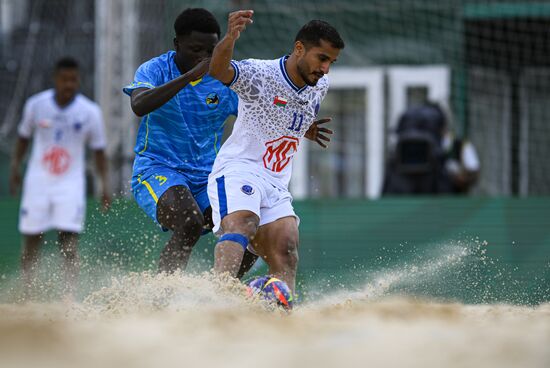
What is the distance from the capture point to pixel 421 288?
8.38 m

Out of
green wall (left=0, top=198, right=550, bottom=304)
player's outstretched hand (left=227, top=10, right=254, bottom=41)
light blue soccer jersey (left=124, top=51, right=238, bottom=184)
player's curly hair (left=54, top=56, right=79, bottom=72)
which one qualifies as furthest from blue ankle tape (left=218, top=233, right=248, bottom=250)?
player's curly hair (left=54, top=56, right=79, bottom=72)

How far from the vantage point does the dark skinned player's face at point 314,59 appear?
259 inches

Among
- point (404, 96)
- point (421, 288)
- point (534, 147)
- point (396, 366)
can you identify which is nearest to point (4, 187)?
point (404, 96)

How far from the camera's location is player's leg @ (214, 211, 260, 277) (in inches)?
253

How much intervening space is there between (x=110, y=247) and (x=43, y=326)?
4.33m

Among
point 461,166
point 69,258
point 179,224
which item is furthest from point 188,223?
point 461,166

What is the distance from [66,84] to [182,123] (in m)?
4.40

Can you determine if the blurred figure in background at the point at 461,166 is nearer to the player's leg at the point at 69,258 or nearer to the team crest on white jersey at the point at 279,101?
the player's leg at the point at 69,258

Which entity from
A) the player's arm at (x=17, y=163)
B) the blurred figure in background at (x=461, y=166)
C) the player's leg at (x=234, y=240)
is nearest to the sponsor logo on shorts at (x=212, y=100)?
the player's leg at (x=234, y=240)

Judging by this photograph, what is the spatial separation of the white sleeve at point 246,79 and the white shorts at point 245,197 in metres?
0.49

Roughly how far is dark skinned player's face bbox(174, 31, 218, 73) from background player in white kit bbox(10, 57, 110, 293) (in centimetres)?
428

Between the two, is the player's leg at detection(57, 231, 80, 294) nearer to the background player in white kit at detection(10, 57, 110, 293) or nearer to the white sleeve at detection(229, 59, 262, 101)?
the background player in white kit at detection(10, 57, 110, 293)

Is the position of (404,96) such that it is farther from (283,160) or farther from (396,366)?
(396,366)

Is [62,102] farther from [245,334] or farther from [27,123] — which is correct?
[245,334]
